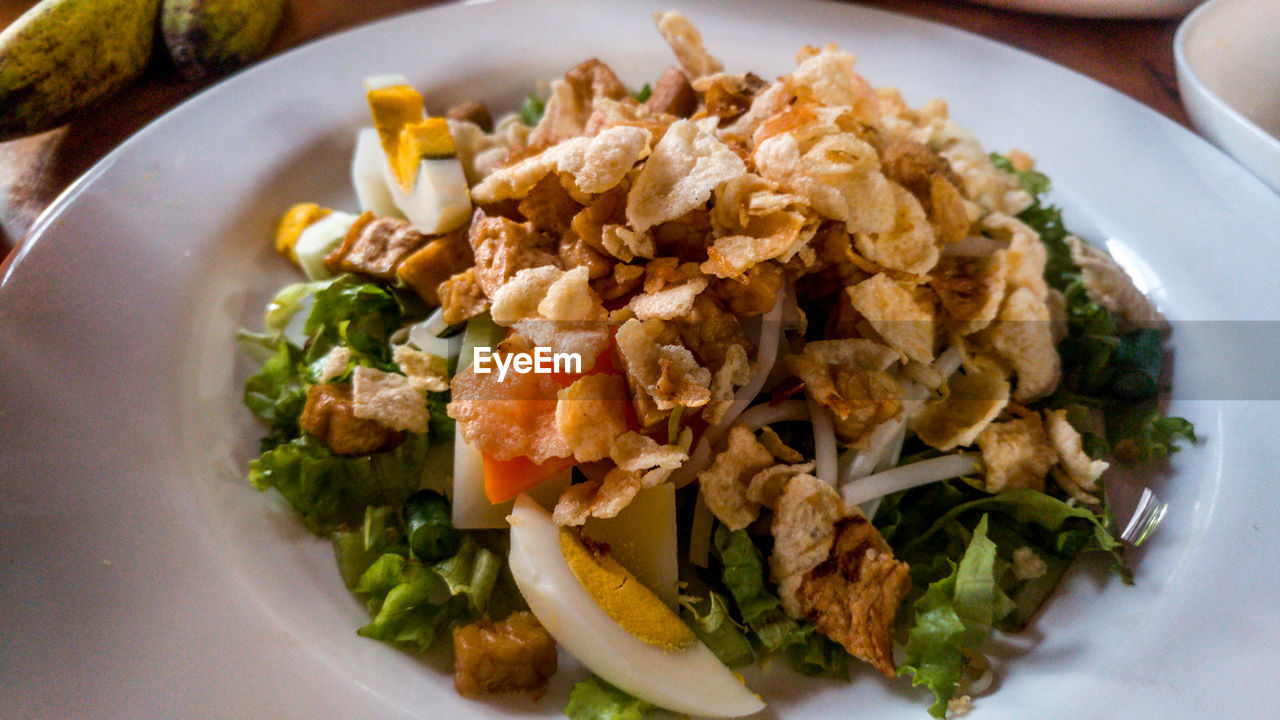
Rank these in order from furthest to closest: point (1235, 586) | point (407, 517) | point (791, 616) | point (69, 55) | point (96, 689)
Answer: point (69, 55) → point (407, 517) → point (791, 616) → point (1235, 586) → point (96, 689)

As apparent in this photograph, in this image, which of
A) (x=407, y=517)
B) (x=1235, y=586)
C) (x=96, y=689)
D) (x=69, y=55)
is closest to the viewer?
(x=96, y=689)

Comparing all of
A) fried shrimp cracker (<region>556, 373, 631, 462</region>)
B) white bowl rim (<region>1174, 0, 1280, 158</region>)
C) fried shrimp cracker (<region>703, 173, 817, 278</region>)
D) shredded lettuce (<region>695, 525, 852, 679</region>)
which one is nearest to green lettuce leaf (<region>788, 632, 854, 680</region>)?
shredded lettuce (<region>695, 525, 852, 679</region>)

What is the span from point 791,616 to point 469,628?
70 centimetres

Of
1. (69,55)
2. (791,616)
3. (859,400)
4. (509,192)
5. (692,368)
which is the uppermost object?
(69,55)

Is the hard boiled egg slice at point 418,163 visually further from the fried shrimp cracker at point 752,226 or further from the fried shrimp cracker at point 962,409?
the fried shrimp cracker at point 962,409

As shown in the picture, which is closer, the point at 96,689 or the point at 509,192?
the point at 96,689

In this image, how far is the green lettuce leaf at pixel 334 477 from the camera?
5.97 feet

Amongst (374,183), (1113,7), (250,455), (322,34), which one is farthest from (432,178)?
(1113,7)

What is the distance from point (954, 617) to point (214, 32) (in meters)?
3.00

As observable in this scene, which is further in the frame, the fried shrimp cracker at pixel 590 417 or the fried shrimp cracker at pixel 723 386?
the fried shrimp cracker at pixel 723 386

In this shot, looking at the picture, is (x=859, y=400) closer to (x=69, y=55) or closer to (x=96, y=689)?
(x=96, y=689)

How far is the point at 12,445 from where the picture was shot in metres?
1.61

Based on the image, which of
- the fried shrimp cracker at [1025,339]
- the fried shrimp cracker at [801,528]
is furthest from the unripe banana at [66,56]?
the fried shrimp cracker at [1025,339]

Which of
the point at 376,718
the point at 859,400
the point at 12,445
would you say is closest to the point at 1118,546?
the point at 859,400
